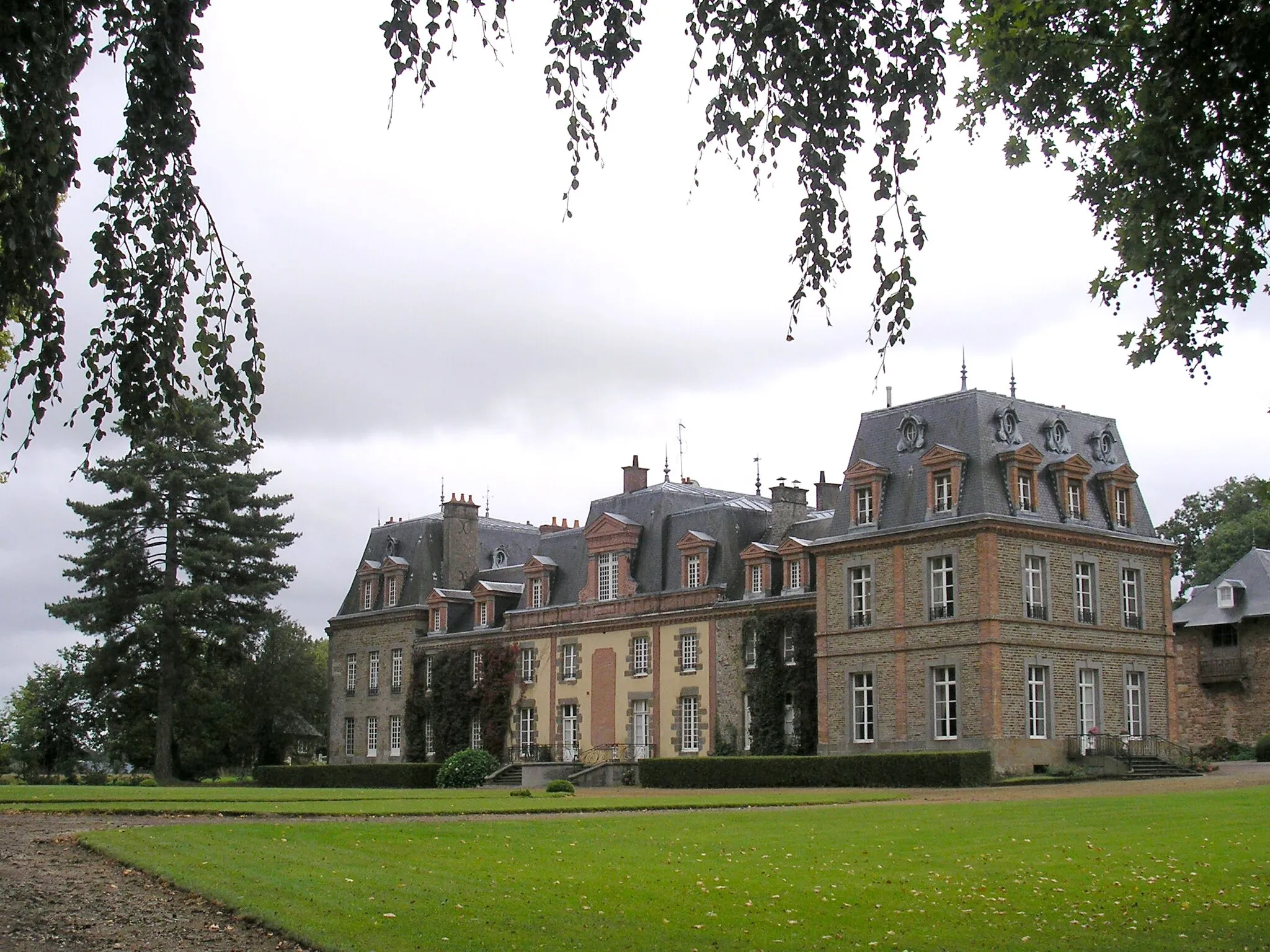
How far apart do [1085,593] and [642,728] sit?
15.2 metres

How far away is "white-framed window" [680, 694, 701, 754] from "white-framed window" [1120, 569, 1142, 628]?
13.1 meters

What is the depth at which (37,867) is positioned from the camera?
15367 mm

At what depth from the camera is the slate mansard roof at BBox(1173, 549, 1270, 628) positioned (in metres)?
50.2

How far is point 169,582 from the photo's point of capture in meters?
55.2

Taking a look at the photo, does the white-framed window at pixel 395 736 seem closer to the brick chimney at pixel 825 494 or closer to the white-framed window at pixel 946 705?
the brick chimney at pixel 825 494

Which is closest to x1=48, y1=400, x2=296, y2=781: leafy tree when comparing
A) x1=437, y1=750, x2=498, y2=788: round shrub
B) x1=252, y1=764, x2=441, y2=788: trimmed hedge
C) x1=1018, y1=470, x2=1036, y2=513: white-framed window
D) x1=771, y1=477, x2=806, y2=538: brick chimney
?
x1=252, y1=764, x2=441, y2=788: trimmed hedge

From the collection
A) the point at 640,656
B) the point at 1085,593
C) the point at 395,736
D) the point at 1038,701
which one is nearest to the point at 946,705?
the point at 1038,701

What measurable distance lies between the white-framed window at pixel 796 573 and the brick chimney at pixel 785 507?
92.8 inches

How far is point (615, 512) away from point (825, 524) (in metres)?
8.69

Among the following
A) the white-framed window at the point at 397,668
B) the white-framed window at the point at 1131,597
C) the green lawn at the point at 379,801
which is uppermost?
the white-framed window at the point at 1131,597

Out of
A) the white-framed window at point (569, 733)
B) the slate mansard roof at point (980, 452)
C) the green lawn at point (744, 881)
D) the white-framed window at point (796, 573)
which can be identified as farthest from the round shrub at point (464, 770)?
the green lawn at point (744, 881)

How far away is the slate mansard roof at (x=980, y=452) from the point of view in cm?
3812

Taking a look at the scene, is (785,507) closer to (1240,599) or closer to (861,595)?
(861,595)

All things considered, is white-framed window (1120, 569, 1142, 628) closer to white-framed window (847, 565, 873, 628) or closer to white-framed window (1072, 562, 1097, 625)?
white-framed window (1072, 562, 1097, 625)
